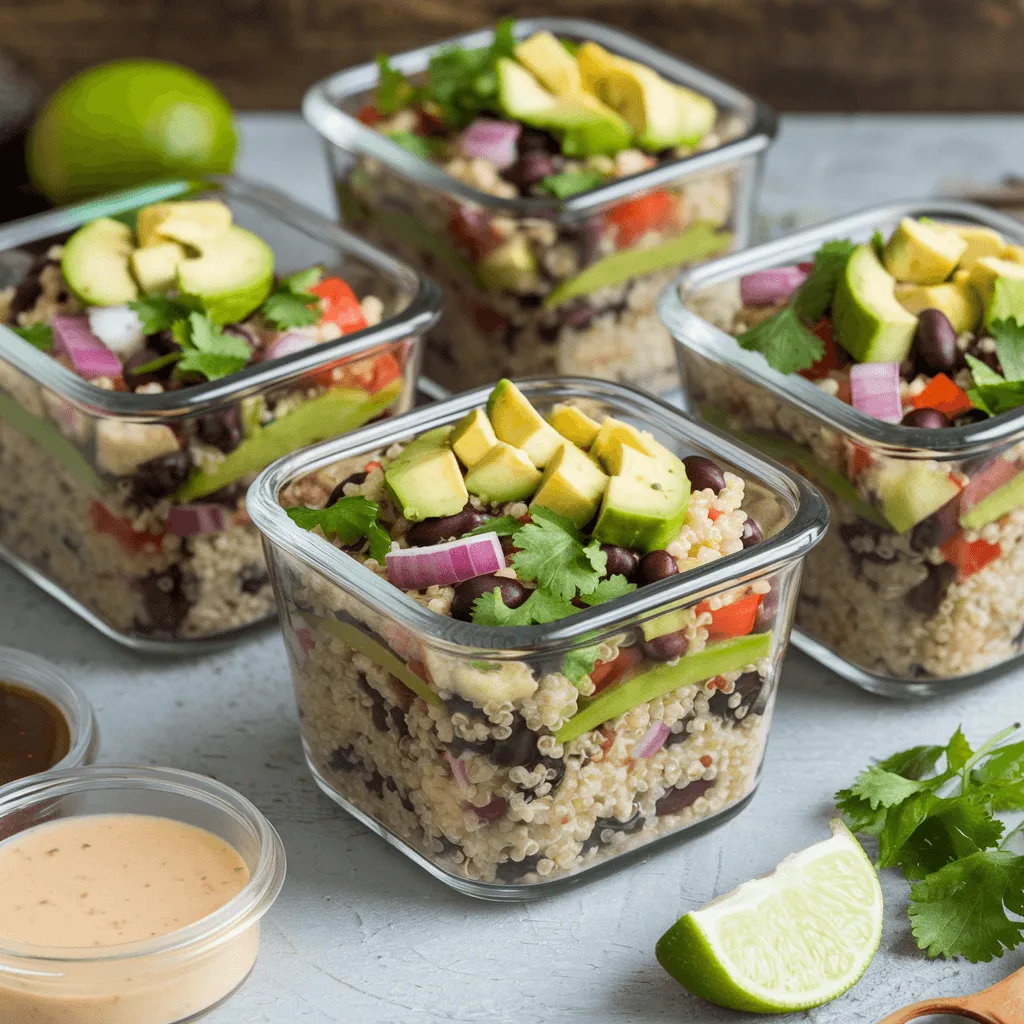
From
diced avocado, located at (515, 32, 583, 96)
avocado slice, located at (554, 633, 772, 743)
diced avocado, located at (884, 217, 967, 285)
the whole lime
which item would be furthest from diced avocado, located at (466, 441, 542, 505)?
the whole lime

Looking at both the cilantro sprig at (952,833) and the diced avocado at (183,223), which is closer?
the cilantro sprig at (952,833)

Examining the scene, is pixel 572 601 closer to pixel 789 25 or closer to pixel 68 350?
pixel 68 350

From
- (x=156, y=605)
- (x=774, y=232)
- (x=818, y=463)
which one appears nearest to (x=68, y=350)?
(x=156, y=605)

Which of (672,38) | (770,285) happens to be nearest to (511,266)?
(770,285)

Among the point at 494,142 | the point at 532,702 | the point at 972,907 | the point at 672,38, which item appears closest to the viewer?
the point at 532,702

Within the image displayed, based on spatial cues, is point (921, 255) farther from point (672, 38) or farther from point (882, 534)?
point (672, 38)

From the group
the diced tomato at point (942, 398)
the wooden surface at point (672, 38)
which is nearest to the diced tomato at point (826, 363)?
the diced tomato at point (942, 398)

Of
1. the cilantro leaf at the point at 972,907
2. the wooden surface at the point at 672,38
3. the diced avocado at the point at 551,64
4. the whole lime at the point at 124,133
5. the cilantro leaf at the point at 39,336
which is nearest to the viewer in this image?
the cilantro leaf at the point at 972,907

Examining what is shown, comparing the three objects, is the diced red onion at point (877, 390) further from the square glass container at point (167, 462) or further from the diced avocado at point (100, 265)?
the diced avocado at point (100, 265)

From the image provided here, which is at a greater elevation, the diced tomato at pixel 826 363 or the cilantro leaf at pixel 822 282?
the cilantro leaf at pixel 822 282
